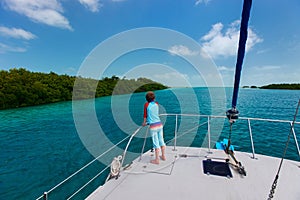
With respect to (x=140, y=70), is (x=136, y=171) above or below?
below

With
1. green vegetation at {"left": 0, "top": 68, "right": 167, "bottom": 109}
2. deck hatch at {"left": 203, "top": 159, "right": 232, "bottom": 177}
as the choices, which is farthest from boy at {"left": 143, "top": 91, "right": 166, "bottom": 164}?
green vegetation at {"left": 0, "top": 68, "right": 167, "bottom": 109}

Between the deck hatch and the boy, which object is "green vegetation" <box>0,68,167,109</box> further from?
the deck hatch

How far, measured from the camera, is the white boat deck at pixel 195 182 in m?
1.97

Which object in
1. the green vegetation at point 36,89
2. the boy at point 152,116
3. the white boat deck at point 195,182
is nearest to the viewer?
the white boat deck at point 195,182

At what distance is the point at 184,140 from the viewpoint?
7.56 metres

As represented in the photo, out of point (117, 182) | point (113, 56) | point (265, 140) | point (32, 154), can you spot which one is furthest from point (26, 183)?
point (265, 140)

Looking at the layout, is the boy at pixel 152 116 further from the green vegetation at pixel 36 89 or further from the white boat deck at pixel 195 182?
the green vegetation at pixel 36 89

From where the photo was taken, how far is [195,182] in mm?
2236

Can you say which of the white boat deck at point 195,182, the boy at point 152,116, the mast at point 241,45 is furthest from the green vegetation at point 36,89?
the mast at point 241,45

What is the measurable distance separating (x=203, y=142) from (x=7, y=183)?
7.46 metres

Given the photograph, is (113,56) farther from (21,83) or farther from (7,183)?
(21,83)

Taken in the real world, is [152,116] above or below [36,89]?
below

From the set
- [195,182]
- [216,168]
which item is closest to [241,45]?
[216,168]

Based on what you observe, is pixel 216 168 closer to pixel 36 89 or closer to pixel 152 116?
pixel 152 116
